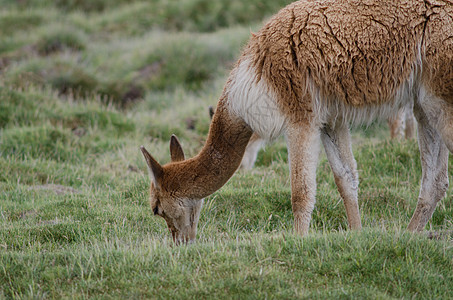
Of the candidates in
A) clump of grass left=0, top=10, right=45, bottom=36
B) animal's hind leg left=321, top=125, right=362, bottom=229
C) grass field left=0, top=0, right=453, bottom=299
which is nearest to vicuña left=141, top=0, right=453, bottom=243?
animal's hind leg left=321, top=125, right=362, bottom=229

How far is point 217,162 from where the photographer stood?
5168 millimetres

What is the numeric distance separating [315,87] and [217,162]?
1.10m

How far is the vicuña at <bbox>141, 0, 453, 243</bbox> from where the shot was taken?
459 centimetres

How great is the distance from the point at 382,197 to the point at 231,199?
5.36 feet

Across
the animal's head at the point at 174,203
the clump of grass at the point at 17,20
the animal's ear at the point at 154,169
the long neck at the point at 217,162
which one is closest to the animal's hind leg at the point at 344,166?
the long neck at the point at 217,162

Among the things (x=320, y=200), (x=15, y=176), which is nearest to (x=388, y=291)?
(x=320, y=200)

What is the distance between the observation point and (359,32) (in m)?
4.70

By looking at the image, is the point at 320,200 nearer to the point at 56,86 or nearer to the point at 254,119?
the point at 254,119

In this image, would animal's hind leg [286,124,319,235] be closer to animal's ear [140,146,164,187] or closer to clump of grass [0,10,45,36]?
animal's ear [140,146,164,187]

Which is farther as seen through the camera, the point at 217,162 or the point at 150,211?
the point at 150,211

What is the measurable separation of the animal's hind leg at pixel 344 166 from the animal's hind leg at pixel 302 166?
0.59 m

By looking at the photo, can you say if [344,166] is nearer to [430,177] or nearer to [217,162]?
[430,177]

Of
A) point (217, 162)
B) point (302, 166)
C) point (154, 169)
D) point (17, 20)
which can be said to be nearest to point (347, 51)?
point (302, 166)

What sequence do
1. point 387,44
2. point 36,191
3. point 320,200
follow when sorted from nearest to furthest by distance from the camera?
1. point 387,44
2. point 320,200
3. point 36,191
